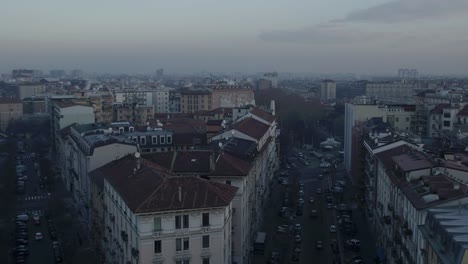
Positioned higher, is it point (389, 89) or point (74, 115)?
point (74, 115)

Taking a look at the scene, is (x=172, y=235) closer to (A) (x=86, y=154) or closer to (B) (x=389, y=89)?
(A) (x=86, y=154)

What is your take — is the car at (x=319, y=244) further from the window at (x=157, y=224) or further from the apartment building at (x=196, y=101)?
the apartment building at (x=196, y=101)

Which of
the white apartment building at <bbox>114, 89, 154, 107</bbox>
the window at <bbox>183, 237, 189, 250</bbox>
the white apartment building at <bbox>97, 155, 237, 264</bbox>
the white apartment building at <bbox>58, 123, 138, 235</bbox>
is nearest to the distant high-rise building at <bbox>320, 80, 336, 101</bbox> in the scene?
the white apartment building at <bbox>114, 89, 154, 107</bbox>

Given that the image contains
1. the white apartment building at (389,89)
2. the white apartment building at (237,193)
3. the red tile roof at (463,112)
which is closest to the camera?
the white apartment building at (237,193)

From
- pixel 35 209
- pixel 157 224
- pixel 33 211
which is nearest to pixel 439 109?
pixel 35 209

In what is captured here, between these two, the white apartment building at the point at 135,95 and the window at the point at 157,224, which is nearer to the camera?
the window at the point at 157,224

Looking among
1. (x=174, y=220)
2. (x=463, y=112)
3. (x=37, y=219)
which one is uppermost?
(x=463, y=112)

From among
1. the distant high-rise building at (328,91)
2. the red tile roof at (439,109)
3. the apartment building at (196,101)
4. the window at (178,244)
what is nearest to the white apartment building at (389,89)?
the distant high-rise building at (328,91)

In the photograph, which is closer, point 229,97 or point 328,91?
point 229,97
